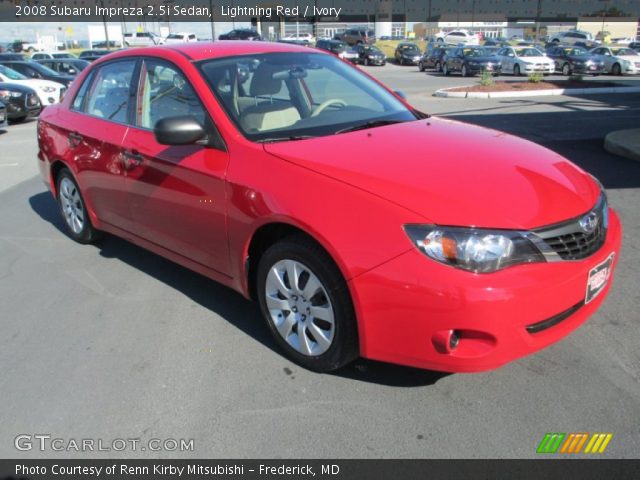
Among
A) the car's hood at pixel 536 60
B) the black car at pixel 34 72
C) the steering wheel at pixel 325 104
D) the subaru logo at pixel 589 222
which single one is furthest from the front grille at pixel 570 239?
the car's hood at pixel 536 60

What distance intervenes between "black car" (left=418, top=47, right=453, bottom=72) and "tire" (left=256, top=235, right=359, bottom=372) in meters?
31.9

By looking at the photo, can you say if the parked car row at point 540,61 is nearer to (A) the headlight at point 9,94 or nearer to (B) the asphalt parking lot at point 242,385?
(A) the headlight at point 9,94

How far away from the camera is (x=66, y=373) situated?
329cm

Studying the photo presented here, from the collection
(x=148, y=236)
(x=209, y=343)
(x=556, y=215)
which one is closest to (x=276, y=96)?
(x=148, y=236)

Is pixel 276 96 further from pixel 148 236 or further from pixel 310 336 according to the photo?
pixel 310 336

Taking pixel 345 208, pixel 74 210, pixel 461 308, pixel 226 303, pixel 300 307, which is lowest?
pixel 226 303

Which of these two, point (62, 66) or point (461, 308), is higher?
point (62, 66)

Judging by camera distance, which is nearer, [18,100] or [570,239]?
[570,239]

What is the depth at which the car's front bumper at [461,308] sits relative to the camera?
2479 millimetres

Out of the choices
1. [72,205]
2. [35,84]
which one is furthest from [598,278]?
[35,84]

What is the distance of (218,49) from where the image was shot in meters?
4.11

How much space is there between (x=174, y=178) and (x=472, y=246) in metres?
2.04

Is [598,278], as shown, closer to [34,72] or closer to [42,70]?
[34,72]

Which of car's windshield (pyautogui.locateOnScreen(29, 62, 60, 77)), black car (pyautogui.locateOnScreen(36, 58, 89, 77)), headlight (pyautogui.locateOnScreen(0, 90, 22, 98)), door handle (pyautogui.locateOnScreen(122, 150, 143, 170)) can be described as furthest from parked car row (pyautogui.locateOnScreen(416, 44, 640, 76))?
door handle (pyautogui.locateOnScreen(122, 150, 143, 170))
